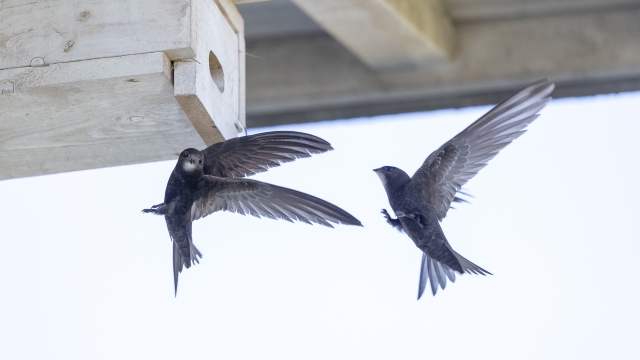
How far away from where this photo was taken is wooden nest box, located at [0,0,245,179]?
90.7 inches

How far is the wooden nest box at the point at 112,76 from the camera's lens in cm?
230

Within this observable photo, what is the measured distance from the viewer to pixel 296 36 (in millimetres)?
5434

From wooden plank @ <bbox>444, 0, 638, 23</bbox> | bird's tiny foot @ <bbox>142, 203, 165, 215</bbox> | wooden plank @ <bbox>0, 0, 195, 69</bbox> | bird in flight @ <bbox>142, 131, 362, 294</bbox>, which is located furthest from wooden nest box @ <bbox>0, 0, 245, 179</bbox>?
wooden plank @ <bbox>444, 0, 638, 23</bbox>

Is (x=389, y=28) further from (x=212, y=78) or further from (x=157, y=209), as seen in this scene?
(x=157, y=209)

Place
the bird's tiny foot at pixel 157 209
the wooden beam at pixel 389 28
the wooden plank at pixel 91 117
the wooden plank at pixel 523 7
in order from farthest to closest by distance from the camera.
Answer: the wooden plank at pixel 523 7, the wooden beam at pixel 389 28, the wooden plank at pixel 91 117, the bird's tiny foot at pixel 157 209

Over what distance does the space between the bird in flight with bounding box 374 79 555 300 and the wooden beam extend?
1708 mm

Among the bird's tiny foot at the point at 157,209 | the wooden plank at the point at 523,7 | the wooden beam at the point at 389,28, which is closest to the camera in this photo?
the bird's tiny foot at the point at 157,209

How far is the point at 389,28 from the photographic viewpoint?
4492 millimetres

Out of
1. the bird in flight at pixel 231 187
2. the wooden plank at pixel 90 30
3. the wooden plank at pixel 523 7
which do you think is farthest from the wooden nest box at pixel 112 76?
the wooden plank at pixel 523 7

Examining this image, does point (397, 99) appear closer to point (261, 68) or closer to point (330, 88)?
point (330, 88)

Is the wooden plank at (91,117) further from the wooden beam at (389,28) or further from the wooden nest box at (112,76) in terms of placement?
the wooden beam at (389,28)

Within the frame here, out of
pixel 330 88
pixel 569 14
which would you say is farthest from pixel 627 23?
pixel 330 88

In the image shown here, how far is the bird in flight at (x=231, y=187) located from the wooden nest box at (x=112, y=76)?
117 millimetres

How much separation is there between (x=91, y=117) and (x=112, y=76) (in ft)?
0.76
